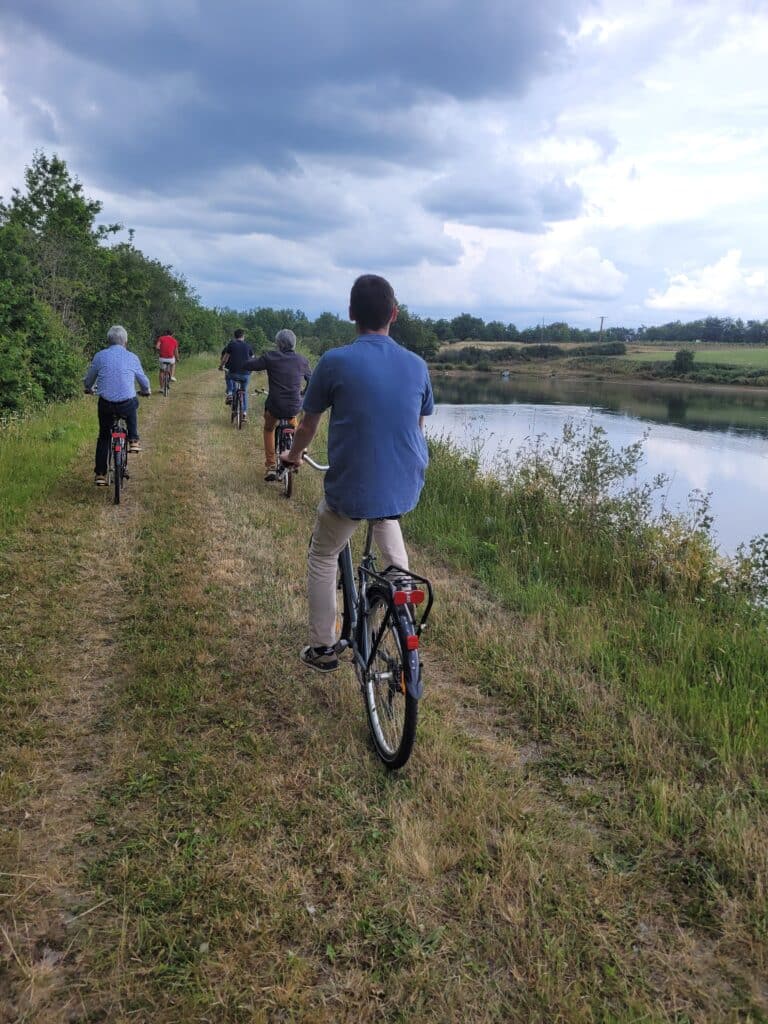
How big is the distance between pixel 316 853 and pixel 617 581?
397 cm

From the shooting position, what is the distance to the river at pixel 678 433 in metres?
12.3

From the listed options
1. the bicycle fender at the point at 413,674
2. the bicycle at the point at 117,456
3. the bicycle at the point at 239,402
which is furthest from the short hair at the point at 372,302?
the bicycle at the point at 239,402

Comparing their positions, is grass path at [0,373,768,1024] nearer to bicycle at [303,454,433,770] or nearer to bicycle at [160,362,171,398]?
bicycle at [303,454,433,770]

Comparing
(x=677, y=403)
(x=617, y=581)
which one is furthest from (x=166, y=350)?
(x=677, y=403)

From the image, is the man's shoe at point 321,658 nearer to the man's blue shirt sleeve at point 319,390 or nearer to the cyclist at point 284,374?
the man's blue shirt sleeve at point 319,390

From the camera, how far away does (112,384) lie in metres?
7.54

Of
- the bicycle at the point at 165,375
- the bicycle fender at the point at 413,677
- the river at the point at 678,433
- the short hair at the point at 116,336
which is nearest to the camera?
the bicycle fender at the point at 413,677

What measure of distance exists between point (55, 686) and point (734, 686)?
398 centimetres

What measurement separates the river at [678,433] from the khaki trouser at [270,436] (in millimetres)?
3467

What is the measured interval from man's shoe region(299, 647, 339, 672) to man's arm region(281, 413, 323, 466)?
1.09 meters

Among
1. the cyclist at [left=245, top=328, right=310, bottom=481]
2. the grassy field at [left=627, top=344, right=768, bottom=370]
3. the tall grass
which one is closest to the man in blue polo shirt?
the tall grass

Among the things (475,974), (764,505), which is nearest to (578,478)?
(475,974)

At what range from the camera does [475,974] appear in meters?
2.00

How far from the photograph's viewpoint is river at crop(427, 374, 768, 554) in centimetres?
1229
